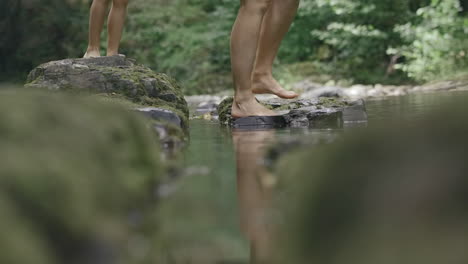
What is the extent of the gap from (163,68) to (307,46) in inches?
116

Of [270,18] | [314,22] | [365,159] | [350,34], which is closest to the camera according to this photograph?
[365,159]

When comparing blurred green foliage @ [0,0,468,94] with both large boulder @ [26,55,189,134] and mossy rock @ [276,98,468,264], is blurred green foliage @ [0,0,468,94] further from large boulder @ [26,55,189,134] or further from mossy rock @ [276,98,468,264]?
mossy rock @ [276,98,468,264]

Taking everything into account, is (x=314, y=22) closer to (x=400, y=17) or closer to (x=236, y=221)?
(x=400, y=17)

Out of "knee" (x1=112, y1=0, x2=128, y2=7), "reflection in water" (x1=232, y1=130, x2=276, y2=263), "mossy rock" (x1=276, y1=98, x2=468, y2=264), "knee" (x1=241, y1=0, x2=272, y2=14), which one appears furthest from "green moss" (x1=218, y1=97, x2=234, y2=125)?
"mossy rock" (x1=276, y1=98, x2=468, y2=264)

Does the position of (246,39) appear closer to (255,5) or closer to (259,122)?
(255,5)

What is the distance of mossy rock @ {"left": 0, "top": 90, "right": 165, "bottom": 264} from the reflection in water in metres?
0.18

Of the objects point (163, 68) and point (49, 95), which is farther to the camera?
point (163, 68)

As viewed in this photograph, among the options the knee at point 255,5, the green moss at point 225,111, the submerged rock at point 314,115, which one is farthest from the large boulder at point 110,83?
the knee at point 255,5

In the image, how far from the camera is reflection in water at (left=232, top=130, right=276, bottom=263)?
112 centimetres

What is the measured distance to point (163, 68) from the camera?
45.3 feet

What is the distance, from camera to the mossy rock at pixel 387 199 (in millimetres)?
885

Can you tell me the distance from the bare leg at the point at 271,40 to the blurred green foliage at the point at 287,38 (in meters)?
6.70

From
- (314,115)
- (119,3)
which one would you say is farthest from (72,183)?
(119,3)

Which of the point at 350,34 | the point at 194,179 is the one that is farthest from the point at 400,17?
the point at 194,179
